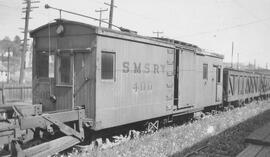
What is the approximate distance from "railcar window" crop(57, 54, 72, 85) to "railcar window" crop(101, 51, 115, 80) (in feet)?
3.22

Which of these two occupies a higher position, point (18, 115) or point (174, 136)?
point (18, 115)

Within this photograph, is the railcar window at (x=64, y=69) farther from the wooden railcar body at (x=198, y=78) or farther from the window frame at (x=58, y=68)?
the wooden railcar body at (x=198, y=78)

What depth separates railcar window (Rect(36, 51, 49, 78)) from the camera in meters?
8.66

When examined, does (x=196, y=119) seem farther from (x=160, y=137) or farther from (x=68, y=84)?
(x=68, y=84)

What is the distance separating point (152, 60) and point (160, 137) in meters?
2.58

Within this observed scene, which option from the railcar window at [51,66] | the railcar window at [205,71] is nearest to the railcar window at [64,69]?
the railcar window at [51,66]

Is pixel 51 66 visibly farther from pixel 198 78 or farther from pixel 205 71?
pixel 205 71

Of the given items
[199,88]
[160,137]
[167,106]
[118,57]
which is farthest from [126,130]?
[199,88]

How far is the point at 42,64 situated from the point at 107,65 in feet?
7.40

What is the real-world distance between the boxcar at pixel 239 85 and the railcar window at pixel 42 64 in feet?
40.2

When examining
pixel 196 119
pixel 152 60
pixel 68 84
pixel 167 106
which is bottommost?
pixel 196 119

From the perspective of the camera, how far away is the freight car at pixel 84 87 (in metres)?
6.78

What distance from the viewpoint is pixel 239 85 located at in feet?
68.0

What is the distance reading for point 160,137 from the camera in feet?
31.2
